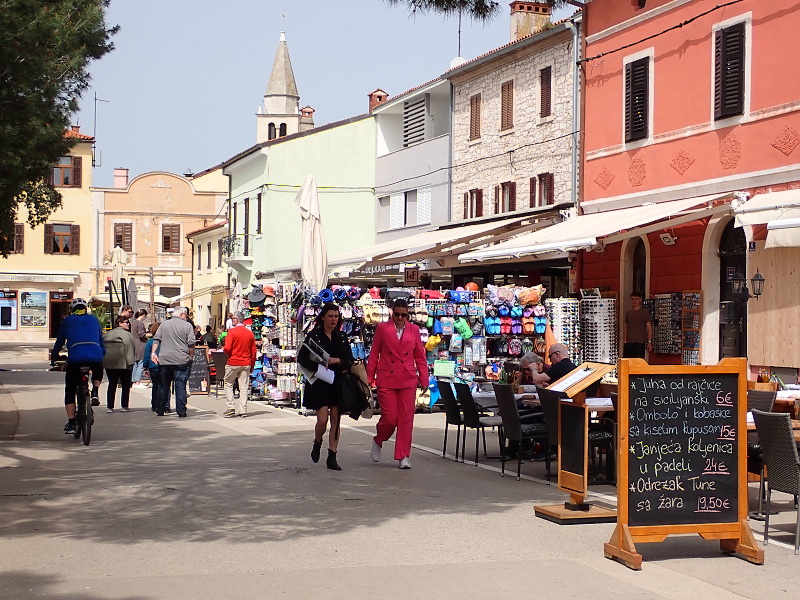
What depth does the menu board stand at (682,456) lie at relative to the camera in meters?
7.73

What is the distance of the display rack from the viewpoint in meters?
19.7

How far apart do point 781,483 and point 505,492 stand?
3.11 meters

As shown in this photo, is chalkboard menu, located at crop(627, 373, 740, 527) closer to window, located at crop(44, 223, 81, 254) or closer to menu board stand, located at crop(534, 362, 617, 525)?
menu board stand, located at crop(534, 362, 617, 525)

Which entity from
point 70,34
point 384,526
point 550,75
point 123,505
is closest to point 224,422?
point 70,34

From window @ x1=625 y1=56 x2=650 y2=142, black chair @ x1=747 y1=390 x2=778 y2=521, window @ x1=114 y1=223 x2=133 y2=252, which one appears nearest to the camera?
black chair @ x1=747 y1=390 x2=778 y2=521

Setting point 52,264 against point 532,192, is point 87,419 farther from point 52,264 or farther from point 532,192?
point 52,264

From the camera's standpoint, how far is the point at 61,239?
6303cm

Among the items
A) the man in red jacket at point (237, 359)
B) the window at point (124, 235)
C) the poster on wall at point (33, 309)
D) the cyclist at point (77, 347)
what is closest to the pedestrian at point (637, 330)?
the man in red jacket at point (237, 359)

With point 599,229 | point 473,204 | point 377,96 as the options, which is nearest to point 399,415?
point 599,229

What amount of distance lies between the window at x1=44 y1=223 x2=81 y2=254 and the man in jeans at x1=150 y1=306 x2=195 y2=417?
4609 centimetres

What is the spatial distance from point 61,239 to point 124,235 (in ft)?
11.6

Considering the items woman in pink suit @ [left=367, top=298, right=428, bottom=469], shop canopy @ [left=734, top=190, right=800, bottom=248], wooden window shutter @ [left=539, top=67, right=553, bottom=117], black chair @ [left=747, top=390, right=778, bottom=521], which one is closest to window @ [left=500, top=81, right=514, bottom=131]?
wooden window shutter @ [left=539, top=67, right=553, bottom=117]

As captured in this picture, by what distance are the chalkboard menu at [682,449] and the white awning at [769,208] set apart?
328 inches

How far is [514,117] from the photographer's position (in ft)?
93.9
